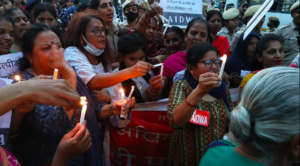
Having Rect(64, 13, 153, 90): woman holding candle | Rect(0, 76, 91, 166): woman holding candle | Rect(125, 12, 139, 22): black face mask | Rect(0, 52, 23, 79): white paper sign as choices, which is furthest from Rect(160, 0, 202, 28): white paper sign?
Rect(0, 76, 91, 166): woman holding candle

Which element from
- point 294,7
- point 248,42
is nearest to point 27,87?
point 248,42

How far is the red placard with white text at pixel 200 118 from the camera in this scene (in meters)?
2.07

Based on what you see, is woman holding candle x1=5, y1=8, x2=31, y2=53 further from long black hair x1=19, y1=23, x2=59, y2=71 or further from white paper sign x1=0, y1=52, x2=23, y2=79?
long black hair x1=19, y1=23, x2=59, y2=71

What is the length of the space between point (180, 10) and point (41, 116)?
9.99 ft

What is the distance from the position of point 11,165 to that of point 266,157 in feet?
4.16

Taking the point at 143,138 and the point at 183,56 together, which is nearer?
the point at 143,138

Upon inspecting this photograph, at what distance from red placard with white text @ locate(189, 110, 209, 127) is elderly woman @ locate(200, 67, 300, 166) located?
2.67ft

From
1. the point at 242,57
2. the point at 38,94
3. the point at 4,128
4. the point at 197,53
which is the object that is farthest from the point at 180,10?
the point at 38,94

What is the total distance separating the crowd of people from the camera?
1092mm

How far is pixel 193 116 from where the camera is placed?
207cm

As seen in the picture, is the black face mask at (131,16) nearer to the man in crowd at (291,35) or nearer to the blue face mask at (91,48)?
the blue face mask at (91,48)

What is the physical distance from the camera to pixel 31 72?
2.02 metres

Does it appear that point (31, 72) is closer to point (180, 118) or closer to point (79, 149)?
point (79, 149)

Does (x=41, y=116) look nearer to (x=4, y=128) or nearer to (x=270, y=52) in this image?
(x=4, y=128)
